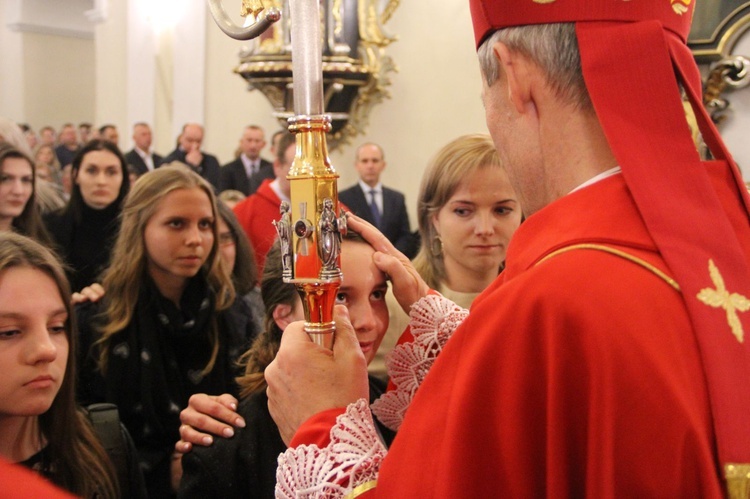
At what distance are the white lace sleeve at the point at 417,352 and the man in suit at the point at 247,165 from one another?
6.95 m

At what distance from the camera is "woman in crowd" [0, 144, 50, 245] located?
12.8 feet

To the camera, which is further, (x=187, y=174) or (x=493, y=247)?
(x=187, y=174)

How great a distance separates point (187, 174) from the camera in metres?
3.33

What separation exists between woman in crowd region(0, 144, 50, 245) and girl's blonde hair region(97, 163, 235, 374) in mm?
845

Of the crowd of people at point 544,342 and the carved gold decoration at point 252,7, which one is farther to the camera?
the carved gold decoration at point 252,7

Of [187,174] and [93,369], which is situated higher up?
[187,174]

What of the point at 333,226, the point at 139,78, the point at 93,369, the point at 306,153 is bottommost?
the point at 93,369

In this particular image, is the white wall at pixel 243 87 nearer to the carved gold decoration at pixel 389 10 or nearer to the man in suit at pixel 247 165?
the carved gold decoration at pixel 389 10

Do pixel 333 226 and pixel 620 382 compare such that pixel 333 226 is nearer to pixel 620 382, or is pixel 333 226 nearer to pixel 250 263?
pixel 620 382

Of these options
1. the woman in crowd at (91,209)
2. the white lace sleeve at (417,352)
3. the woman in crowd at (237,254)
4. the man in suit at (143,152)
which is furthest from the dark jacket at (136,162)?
the white lace sleeve at (417,352)

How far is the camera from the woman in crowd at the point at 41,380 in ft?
6.67

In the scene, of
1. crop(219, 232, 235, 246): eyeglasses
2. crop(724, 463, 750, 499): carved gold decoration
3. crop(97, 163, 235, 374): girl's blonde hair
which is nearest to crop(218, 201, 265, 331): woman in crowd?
crop(219, 232, 235, 246): eyeglasses

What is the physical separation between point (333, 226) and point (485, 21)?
1.22 feet

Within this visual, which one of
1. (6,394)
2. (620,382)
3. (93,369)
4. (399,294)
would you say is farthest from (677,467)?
(93,369)
